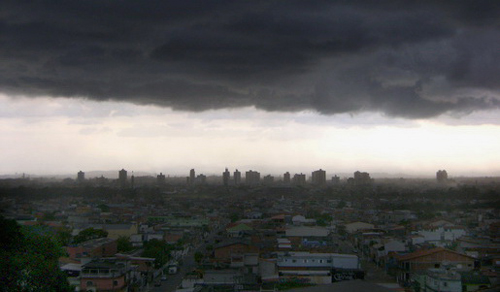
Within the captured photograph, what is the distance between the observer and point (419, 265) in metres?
9.55

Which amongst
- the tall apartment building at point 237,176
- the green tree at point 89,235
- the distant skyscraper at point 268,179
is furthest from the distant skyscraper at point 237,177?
the green tree at point 89,235

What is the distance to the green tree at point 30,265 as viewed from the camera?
576 centimetres

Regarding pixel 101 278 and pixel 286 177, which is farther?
pixel 286 177

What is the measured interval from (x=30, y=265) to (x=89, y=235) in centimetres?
742

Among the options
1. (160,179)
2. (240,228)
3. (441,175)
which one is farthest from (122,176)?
(240,228)

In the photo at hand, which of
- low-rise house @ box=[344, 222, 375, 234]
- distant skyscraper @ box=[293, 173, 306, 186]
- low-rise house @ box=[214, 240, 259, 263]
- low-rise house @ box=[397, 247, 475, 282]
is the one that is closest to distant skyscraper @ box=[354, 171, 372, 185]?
distant skyscraper @ box=[293, 173, 306, 186]

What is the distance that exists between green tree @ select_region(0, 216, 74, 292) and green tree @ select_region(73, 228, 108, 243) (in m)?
5.82

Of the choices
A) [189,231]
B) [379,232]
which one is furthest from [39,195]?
[379,232]

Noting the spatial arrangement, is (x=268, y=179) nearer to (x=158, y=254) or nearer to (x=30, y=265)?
(x=158, y=254)

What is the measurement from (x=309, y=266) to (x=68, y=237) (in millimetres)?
6816

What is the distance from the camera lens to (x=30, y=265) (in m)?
5.97

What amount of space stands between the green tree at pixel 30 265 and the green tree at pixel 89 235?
582 centimetres

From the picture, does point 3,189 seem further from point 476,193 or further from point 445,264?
point 476,193

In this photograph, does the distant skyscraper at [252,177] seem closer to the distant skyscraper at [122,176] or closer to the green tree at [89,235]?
the distant skyscraper at [122,176]
